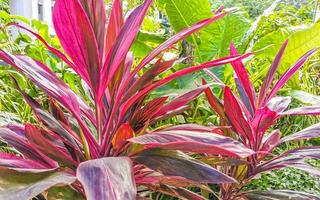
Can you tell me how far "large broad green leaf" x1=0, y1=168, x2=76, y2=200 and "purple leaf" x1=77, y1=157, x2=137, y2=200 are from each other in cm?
4

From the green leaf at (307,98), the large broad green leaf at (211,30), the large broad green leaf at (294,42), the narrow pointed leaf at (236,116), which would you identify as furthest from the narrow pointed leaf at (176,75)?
the large broad green leaf at (211,30)

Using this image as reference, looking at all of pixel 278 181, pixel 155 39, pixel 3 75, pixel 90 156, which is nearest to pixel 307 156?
pixel 278 181

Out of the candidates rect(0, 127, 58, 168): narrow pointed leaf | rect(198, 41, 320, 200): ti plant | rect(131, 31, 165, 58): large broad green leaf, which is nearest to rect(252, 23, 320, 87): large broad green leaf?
rect(198, 41, 320, 200): ti plant

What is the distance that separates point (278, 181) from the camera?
993mm

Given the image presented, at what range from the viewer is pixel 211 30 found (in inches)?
51.1

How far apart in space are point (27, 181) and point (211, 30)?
97 centimetres

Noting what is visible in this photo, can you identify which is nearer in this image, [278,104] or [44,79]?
[44,79]

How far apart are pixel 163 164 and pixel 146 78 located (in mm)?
178

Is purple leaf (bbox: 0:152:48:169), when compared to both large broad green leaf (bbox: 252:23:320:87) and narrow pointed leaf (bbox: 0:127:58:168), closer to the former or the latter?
narrow pointed leaf (bbox: 0:127:58:168)

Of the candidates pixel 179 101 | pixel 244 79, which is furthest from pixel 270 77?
pixel 179 101

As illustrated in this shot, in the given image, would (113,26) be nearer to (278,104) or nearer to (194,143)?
(194,143)

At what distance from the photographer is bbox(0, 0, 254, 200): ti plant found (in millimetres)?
461

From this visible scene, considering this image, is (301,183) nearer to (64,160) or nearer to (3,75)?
(64,160)

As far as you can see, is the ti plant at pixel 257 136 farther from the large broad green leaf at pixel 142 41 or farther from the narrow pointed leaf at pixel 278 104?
the large broad green leaf at pixel 142 41
